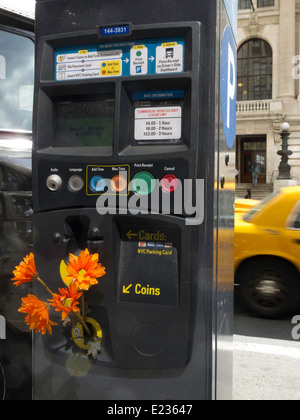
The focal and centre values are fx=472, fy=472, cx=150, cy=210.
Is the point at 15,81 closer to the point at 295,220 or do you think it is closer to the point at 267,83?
the point at 295,220

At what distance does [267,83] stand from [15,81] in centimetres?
2951

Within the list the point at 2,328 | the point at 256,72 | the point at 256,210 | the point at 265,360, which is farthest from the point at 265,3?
the point at 2,328

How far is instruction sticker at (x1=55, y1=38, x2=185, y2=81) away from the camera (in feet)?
5.41

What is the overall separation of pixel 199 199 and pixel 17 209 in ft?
3.08

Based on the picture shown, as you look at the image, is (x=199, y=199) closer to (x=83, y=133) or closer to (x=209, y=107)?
(x=209, y=107)

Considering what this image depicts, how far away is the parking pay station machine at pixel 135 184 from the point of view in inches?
64.3

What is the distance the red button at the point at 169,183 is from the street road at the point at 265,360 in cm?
198

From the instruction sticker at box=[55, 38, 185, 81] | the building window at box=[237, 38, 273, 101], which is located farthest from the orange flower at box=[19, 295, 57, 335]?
the building window at box=[237, 38, 273, 101]

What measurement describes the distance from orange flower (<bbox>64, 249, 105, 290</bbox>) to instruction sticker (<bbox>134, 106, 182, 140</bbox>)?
47 centimetres

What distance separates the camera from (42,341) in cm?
185

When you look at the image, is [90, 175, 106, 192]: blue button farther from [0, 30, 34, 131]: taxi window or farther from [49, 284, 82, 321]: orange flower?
[0, 30, 34, 131]: taxi window

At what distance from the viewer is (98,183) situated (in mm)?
1704

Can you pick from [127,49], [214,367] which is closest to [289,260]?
[214,367]

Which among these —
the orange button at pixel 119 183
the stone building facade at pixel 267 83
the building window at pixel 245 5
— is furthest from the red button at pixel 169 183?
the building window at pixel 245 5
